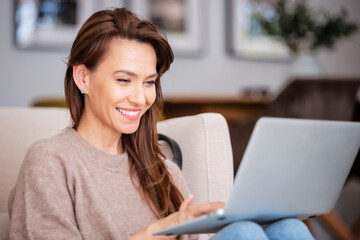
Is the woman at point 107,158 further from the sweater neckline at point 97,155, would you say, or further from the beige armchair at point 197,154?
the beige armchair at point 197,154

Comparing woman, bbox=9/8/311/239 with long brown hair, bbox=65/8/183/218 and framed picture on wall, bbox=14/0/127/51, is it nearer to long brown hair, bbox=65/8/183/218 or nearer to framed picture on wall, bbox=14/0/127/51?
long brown hair, bbox=65/8/183/218

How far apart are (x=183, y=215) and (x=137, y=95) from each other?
36 cm

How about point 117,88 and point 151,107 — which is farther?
point 151,107

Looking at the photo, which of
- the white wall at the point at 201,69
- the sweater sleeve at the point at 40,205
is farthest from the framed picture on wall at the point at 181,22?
the sweater sleeve at the point at 40,205

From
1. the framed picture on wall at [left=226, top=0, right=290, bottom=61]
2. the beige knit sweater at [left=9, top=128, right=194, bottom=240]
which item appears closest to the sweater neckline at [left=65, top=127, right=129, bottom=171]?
the beige knit sweater at [left=9, top=128, right=194, bottom=240]

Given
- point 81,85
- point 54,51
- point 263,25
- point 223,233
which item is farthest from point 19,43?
point 223,233

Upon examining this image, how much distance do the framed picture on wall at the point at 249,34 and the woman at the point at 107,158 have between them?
2263 millimetres

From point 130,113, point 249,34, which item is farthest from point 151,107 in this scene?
point 249,34

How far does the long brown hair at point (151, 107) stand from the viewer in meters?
1.25

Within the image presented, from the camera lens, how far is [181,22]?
11.2ft

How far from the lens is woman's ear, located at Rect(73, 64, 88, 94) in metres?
1.27

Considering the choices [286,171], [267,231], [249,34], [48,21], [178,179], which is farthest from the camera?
[249,34]

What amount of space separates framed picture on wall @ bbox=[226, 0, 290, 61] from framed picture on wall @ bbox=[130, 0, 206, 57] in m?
0.22

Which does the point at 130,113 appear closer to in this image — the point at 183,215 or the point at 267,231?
the point at 183,215
